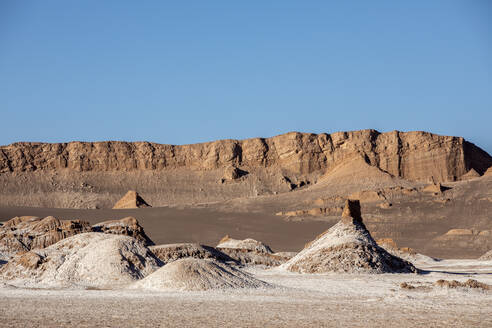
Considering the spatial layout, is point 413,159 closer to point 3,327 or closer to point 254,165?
point 254,165

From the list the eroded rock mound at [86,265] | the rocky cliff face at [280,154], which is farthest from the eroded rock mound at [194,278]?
the rocky cliff face at [280,154]

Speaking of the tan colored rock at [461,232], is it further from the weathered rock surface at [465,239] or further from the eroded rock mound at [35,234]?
the eroded rock mound at [35,234]

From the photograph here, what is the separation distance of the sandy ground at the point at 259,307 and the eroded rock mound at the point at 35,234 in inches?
391

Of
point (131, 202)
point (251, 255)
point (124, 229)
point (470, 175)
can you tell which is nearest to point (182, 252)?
point (251, 255)

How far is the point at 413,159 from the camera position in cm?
8050

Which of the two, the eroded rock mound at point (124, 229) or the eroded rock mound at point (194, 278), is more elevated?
the eroded rock mound at point (124, 229)

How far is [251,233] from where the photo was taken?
173ft

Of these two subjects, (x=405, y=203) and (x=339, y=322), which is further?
(x=405, y=203)

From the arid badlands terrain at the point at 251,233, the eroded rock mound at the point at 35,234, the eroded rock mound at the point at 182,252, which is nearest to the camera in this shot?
the arid badlands terrain at the point at 251,233

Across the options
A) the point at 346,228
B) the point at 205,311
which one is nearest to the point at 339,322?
the point at 205,311

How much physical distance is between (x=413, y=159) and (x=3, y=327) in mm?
73368

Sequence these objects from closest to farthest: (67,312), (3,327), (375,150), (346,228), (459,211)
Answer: (3,327) → (67,312) → (346,228) → (459,211) → (375,150)

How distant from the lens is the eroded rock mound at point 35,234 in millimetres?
27500

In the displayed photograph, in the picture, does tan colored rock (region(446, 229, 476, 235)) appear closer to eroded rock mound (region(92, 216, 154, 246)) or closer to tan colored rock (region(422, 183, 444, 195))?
tan colored rock (region(422, 183, 444, 195))
